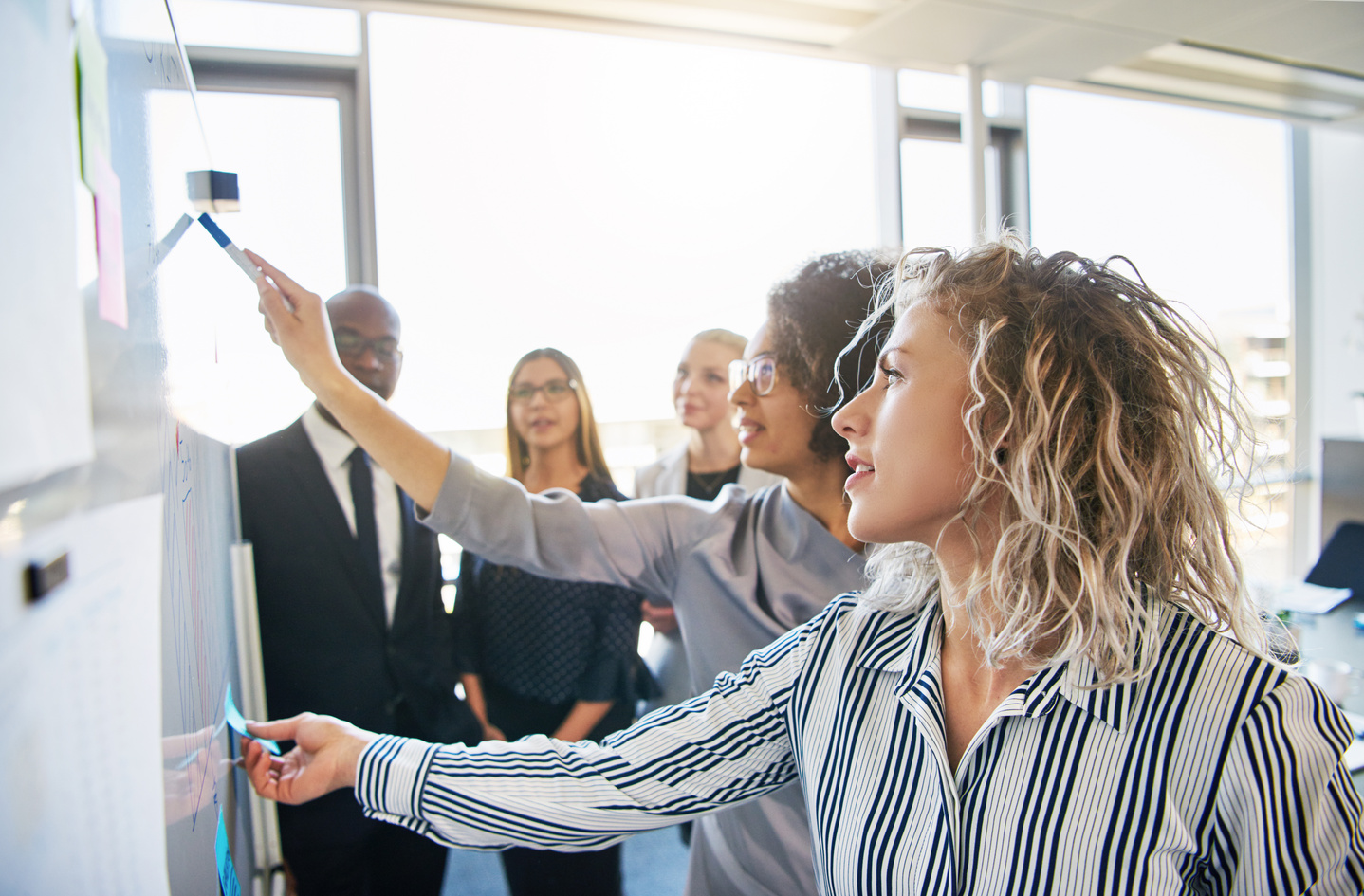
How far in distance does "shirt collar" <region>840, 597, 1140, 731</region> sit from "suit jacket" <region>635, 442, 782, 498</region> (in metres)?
1.34

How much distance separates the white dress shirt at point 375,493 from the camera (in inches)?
59.4

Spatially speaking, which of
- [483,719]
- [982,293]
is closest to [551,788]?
[982,293]

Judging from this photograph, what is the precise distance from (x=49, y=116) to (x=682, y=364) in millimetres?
2100

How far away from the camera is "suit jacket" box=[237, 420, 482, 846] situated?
1.44 metres

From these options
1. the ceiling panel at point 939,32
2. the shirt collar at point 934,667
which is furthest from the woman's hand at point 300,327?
the ceiling panel at point 939,32

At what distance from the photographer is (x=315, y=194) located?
2.02 meters

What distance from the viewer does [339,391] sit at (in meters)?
1.05

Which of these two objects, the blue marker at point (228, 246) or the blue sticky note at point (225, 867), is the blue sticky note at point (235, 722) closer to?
the blue sticky note at point (225, 867)

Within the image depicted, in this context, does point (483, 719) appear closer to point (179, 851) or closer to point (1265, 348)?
point (179, 851)

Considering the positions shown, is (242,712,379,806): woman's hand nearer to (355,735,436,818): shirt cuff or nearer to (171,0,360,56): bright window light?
(355,735,436,818): shirt cuff

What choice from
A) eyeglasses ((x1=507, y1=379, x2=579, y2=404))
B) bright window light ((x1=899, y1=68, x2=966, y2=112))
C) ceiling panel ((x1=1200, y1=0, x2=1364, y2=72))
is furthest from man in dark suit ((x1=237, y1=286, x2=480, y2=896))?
ceiling panel ((x1=1200, y1=0, x2=1364, y2=72))

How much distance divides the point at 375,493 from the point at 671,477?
3.25 feet

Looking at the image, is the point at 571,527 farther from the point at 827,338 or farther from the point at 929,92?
the point at 929,92

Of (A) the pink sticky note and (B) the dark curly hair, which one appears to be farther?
(B) the dark curly hair
